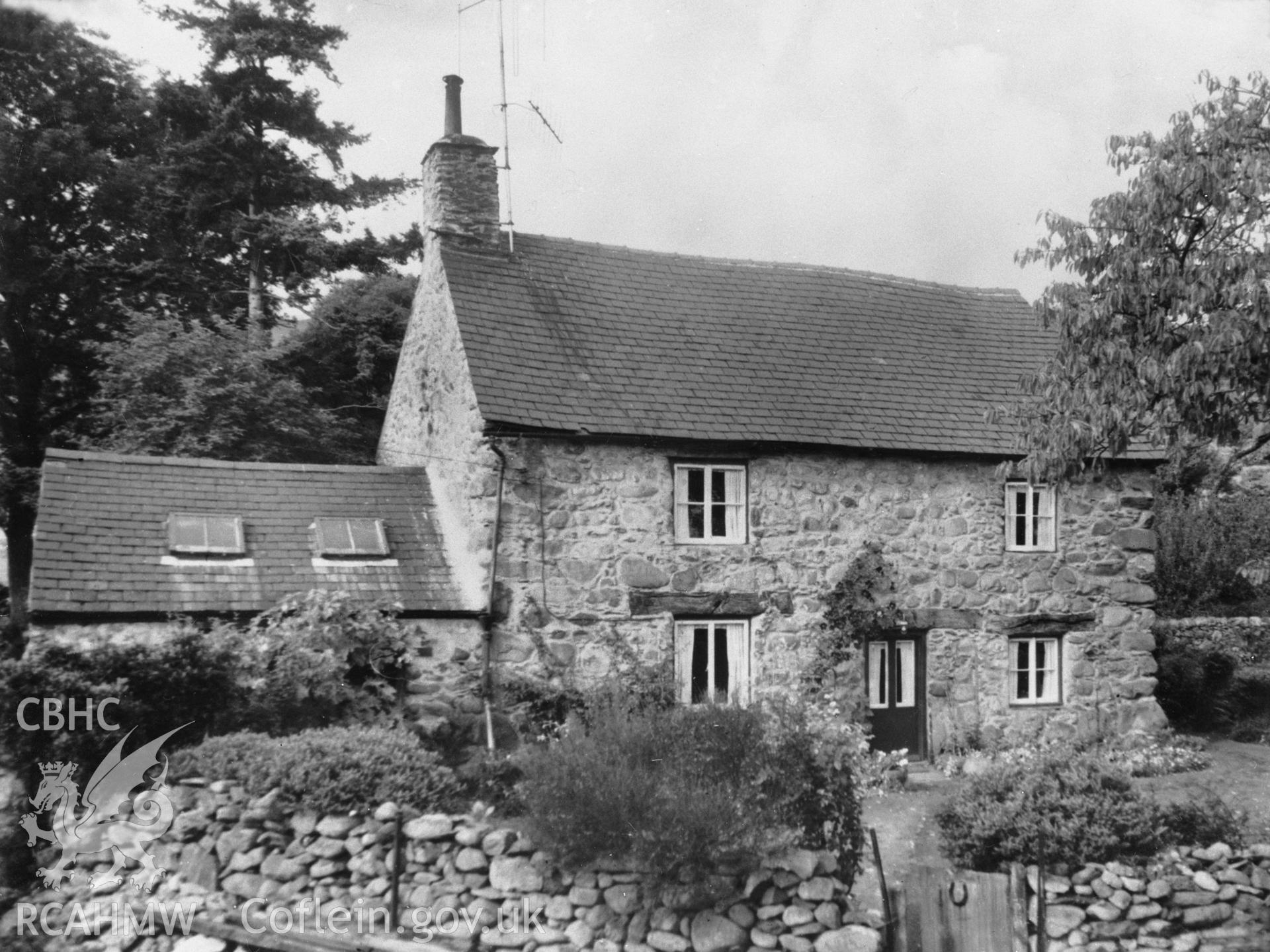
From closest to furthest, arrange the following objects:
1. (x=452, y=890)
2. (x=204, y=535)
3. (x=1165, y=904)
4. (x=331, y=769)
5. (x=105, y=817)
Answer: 1. (x=1165, y=904)
2. (x=452, y=890)
3. (x=331, y=769)
4. (x=105, y=817)
5. (x=204, y=535)

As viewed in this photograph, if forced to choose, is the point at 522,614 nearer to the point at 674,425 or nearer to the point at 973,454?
the point at 674,425

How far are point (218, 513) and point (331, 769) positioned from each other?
18.4ft

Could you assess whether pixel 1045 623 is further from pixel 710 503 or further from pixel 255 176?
pixel 255 176

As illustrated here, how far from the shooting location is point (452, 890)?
341 inches

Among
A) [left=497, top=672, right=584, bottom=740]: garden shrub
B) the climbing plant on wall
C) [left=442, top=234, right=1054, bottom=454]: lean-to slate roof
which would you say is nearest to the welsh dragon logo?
[left=497, top=672, right=584, bottom=740]: garden shrub

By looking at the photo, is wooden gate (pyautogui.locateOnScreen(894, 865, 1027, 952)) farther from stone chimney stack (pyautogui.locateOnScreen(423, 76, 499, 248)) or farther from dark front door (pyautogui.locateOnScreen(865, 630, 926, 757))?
stone chimney stack (pyautogui.locateOnScreen(423, 76, 499, 248))

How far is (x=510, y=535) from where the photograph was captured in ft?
46.0

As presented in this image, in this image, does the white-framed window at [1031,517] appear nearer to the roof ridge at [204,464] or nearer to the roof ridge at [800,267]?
the roof ridge at [800,267]

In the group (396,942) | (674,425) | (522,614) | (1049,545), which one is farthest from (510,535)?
(1049,545)

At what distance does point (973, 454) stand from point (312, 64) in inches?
565

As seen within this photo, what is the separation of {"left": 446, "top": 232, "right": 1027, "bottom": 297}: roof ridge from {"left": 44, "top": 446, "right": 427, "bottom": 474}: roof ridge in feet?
13.0

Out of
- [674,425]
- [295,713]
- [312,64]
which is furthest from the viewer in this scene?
[312,64]

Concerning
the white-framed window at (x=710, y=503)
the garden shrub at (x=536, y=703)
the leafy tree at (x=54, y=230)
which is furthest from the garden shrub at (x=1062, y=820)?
the leafy tree at (x=54, y=230)

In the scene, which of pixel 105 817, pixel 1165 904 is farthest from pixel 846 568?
pixel 105 817
